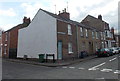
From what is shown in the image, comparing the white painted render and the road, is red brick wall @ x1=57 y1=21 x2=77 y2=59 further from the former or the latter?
the road

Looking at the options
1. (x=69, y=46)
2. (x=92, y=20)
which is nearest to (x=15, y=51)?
(x=69, y=46)

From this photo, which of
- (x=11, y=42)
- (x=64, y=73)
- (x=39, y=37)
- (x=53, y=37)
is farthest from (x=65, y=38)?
(x=11, y=42)

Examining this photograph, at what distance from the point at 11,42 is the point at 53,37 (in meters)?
13.4

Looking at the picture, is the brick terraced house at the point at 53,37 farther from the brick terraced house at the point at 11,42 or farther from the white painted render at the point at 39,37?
the brick terraced house at the point at 11,42

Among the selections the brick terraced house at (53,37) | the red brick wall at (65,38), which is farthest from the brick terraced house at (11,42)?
the red brick wall at (65,38)

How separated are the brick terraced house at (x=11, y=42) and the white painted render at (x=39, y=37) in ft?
7.97

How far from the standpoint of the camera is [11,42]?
29234mm

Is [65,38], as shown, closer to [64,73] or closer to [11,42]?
[64,73]

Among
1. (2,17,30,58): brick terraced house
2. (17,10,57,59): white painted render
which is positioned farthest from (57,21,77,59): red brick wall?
(2,17,30,58): brick terraced house

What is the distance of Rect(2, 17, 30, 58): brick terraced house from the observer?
27928 mm

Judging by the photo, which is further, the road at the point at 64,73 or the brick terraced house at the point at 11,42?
the brick terraced house at the point at 11,42

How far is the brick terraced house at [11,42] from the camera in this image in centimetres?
2793

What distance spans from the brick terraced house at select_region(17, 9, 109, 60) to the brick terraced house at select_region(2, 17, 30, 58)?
Answer: 2.38m

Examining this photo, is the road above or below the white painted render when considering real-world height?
below
